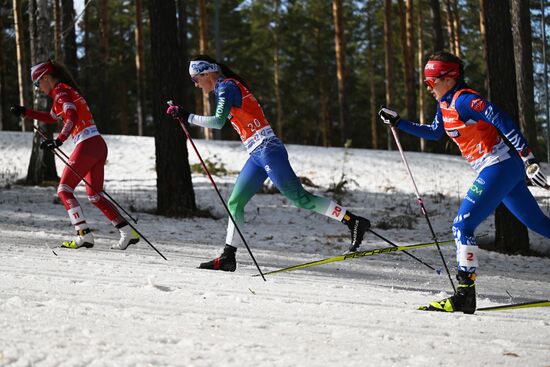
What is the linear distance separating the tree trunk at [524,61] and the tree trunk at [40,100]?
9.74 meters

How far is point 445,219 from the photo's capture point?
12.2 m

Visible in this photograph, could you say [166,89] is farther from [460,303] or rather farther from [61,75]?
[460,303]

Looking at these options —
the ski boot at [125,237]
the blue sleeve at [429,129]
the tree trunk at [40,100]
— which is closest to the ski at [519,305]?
the blue sleeve at [429,129]

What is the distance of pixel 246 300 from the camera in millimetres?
4891

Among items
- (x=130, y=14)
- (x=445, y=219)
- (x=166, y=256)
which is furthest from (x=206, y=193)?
(x=130, y=14)

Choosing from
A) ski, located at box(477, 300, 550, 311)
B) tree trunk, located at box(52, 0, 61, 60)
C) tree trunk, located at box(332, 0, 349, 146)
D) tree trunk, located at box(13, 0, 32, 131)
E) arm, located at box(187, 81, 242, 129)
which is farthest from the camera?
tree trunk, located at box(332, 0, 349, 146)

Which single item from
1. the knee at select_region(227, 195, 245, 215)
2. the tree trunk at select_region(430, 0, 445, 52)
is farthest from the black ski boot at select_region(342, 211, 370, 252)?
the tree trunk at select_region(430, 0, 445, 52)

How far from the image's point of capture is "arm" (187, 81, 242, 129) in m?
6.11

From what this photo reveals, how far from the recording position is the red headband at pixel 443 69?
17.3 feet

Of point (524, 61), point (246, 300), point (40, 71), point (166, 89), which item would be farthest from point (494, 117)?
point (524, 61)

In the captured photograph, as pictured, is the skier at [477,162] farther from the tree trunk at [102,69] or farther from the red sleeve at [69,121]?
the tree trunk at [102,69]

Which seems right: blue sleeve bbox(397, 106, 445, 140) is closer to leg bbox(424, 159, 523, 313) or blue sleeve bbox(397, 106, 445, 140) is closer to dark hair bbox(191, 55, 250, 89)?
leg bbox(424, 159, 523, 313)

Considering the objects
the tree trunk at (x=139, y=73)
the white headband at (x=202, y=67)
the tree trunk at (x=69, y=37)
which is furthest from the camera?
the tree trunk at (x=139, y=73)

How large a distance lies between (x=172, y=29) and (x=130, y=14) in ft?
86.5
